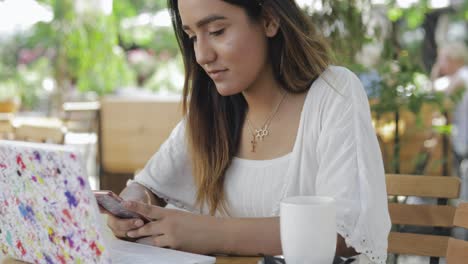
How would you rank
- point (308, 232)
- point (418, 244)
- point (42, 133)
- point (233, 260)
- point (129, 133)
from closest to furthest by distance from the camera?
point (308, 232)
point (233, 260)
point (418, 244)
point (42, 133)
point (129, 133)

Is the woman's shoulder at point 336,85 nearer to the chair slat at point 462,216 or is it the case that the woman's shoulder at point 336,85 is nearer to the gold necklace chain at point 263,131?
the gold necklace chain at point 263,131

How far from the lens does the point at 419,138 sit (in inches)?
198

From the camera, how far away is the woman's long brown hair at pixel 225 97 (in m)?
1.79

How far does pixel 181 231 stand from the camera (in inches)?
59.7

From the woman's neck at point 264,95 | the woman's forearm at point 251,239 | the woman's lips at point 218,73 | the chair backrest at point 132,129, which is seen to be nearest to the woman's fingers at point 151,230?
the woman's forearm at point 251,239

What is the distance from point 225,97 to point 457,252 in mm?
660

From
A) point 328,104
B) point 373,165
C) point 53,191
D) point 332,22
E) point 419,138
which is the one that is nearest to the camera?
point 53,191

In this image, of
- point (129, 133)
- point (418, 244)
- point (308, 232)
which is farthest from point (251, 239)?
point (129, 133)

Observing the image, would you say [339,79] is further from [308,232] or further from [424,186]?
[308,232]

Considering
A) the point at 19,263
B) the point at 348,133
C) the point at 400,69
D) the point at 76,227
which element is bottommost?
the point at 19,263

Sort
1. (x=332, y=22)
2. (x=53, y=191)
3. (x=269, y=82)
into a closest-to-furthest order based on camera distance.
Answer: (x=53, y=191)
(x=269, y=82)
(x=332, y=22)

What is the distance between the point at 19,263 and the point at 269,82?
0.73 m

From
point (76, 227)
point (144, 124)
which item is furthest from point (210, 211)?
point (144, 124)

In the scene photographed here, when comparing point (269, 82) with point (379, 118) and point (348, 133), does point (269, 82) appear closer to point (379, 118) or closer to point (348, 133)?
point (348, 133)
